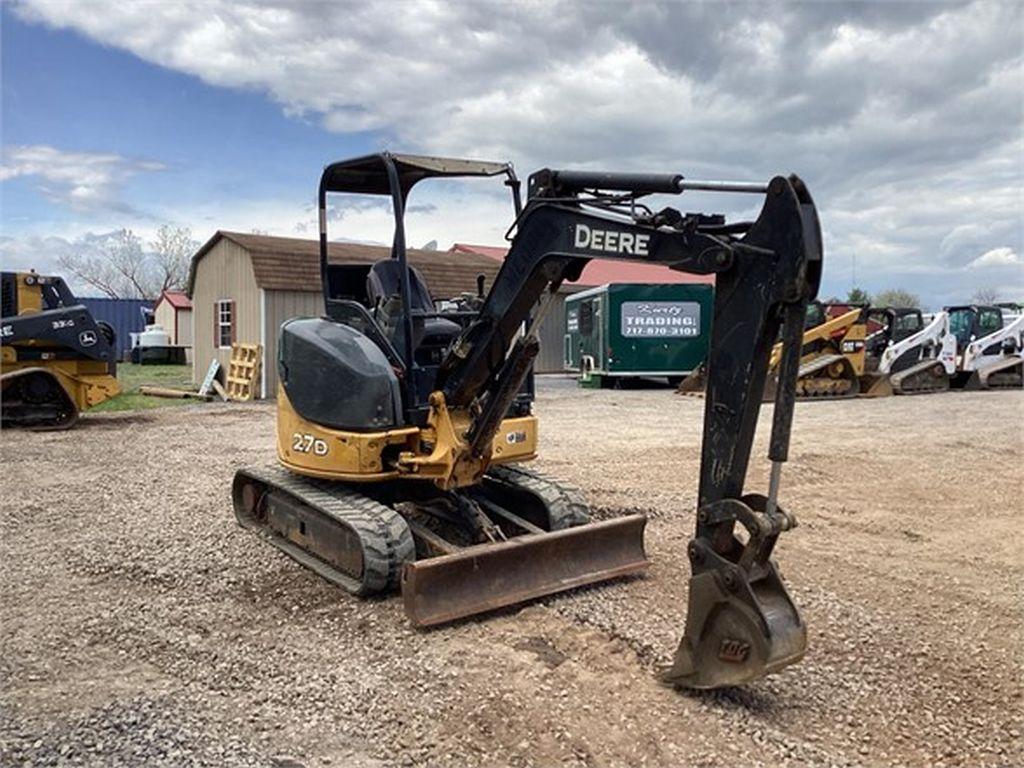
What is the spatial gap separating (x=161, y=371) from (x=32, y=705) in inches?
1121

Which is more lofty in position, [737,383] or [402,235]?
[402,235]

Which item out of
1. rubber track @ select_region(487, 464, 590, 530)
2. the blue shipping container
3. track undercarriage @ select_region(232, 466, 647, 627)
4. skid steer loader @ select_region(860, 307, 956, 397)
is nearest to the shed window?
skid steer loader @ select_region(860, 307, 956, 397)

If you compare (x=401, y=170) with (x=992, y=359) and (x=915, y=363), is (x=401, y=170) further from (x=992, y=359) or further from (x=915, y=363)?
(x=992, y=359)

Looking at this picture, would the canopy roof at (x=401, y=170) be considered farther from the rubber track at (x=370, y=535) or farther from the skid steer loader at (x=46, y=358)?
the skid steer loader at (x=46, y=358)

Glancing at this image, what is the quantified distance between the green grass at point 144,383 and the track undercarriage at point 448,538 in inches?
406

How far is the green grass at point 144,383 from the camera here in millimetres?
18281

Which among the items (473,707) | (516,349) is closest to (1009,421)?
(516,349)

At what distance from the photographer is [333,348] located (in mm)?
5965

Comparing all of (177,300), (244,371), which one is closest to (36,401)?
(244,371)

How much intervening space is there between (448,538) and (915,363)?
17534mm

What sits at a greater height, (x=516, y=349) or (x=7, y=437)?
(x=516, y=349)

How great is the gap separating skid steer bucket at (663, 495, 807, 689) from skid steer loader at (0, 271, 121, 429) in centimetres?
1292

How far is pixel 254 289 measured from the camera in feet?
66.4

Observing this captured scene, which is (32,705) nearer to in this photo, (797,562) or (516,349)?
(516,349)
